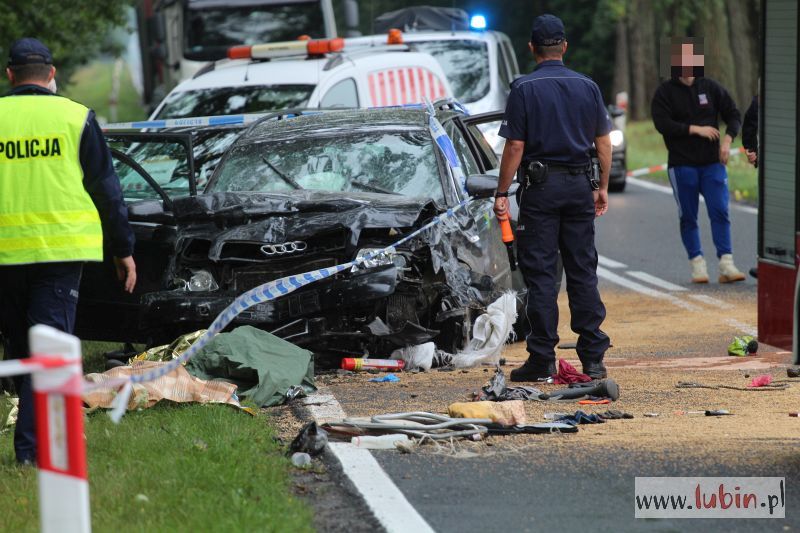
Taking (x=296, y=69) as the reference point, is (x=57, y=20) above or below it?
above

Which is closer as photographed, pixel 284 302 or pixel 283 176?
pixel 284 302

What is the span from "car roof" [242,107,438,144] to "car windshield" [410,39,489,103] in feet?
24.2

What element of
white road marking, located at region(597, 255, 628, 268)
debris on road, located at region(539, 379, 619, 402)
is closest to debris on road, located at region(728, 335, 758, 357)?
debris on road, located at region(539, 379, 619, 402)

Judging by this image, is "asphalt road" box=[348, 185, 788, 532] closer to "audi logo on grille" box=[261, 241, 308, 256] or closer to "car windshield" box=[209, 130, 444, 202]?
"audi logo on grille" box=[261, 241, 308, 256]

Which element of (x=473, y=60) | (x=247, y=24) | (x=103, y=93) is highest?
(x=247, y=24)

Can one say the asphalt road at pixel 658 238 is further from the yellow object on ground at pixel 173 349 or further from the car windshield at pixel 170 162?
the yellow object on ground at pixel 173 349

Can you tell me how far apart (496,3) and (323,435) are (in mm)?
44207

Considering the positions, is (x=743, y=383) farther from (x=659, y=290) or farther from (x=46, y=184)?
(x=659, y=290)

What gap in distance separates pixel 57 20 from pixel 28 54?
12904mm

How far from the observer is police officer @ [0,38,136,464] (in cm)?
625

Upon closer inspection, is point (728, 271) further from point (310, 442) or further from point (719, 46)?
point (719, 46)

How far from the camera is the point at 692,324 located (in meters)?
10.9

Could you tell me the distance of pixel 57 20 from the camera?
18.8 m

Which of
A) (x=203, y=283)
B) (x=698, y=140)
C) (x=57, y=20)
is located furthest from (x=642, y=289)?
(x=57, y=20)
